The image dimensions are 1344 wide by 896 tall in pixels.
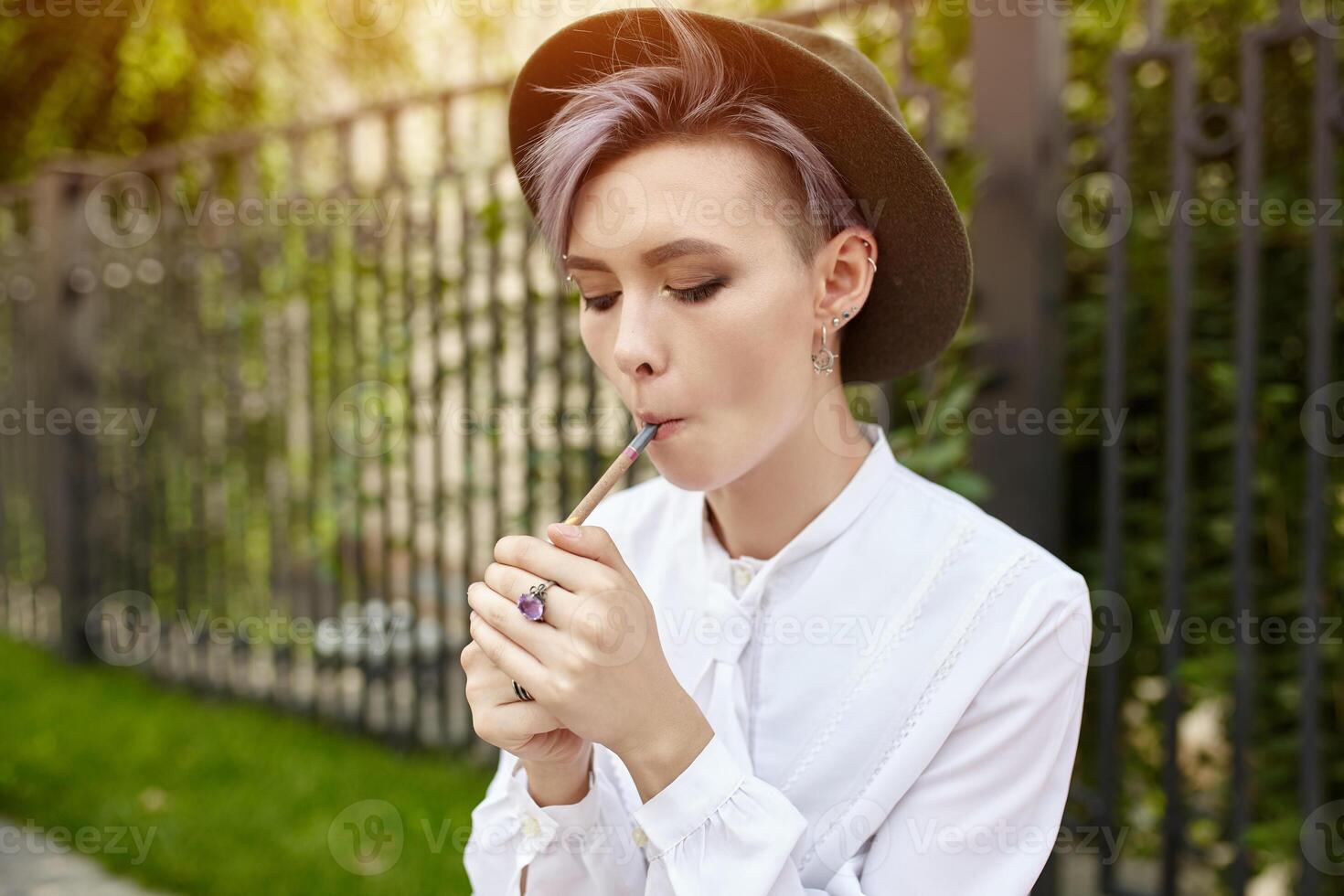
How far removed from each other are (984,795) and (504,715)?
65 cm

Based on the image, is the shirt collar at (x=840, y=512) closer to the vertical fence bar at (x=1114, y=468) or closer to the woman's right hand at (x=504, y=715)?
the woman's right hand at (x=504, y=715)

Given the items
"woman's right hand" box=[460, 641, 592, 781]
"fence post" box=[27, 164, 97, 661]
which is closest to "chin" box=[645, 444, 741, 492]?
"woman's right hand" box=[460, 641, 592, 781]

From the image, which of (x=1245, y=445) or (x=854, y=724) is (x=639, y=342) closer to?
(x=854, y=724)

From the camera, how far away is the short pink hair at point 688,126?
4.62 feet

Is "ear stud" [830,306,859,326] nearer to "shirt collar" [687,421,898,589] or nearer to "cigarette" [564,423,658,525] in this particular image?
"shirt collar" [687,421,898,589]

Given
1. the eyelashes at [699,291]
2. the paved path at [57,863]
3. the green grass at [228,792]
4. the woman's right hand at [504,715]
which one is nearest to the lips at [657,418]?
the eyelashes at [699,291]

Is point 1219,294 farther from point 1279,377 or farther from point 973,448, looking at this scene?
point 973,448

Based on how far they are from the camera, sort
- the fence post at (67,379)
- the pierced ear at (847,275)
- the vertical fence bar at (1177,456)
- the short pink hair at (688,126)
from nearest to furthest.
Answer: the short pink hair at (688,126)
the pierced ear at (847,275)
the vertical fence bar at (1177,456)
the fence post at (67,379)

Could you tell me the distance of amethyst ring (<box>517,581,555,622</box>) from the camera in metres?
1.21

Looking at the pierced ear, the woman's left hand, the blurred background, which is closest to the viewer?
the woman's left hand

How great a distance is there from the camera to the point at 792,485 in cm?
163

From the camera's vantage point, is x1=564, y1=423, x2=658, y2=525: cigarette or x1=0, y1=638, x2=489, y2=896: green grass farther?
x1=0, y1=638, x2=489, y2=896: green grass

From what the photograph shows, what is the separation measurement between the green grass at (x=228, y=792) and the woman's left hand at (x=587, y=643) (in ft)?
6.66

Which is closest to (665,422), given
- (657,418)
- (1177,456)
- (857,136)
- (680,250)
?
(657,418)
